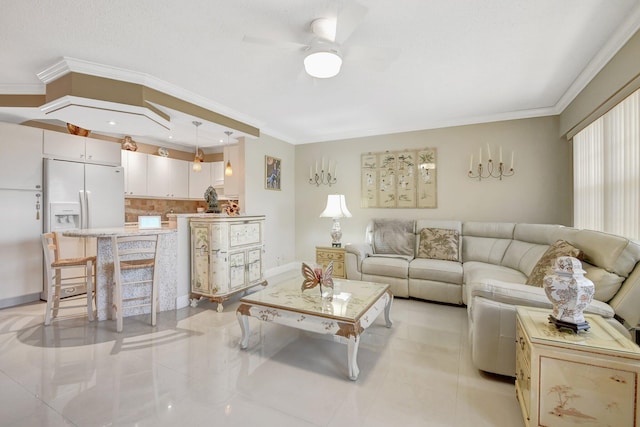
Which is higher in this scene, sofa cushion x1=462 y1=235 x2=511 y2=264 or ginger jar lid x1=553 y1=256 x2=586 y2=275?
ginger jar lid x1=553 y1=256 x2=586 y2=275

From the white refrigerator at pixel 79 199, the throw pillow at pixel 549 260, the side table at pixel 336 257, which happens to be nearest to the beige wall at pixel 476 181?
the side table at pixel 336 257

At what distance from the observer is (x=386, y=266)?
3637 millimetres

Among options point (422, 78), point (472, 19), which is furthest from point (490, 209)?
point (472, 19)

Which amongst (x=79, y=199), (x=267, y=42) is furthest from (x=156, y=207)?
(x=267, y=42)

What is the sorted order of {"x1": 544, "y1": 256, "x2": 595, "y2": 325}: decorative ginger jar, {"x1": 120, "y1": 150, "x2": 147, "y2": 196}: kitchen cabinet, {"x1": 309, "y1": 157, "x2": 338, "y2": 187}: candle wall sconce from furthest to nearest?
{"x1": 309, "y1": 157, "x2": 338, "y2": 187}: candle wall sconce < {"x1": 120, "y1": 150, "x2": 147, "y2": 196}: kitchen cabinet < {"x1": 544, "y1": 256, "x2": 595, "y2": 325}: decorative ginger jar

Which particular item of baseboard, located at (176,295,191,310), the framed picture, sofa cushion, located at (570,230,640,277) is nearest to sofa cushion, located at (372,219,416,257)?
the framed picture

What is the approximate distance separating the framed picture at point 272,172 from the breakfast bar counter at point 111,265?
5.94 feet

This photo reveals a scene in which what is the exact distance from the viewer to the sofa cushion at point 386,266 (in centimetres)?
356

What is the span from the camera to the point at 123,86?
267 centimetres

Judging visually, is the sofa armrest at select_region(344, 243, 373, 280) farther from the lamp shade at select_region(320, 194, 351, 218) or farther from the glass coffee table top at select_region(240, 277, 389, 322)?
the glass coffee table top at select_region(240, 277, 389, 322)

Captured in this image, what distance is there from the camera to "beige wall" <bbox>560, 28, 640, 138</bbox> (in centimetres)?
198

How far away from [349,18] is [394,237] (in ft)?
9.95

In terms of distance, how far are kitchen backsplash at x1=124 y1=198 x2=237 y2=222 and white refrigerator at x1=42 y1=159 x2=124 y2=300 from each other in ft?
2.47

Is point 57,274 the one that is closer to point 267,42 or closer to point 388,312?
point 267,42
